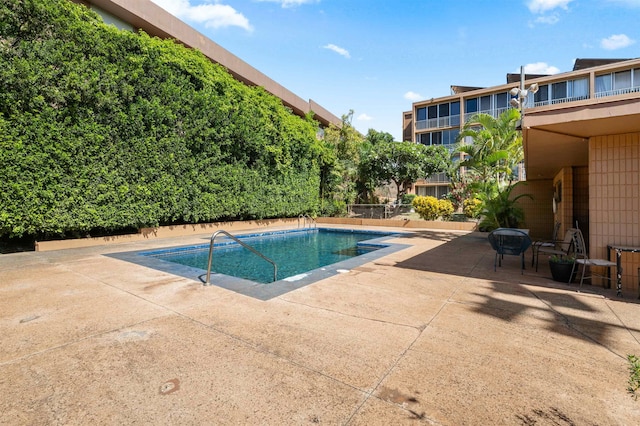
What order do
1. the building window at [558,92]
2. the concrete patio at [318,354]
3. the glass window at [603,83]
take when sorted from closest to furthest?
the concrete patio at [318,354]
the glass window at [603,83]
the building window at [558,92]

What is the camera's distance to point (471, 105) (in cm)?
2992

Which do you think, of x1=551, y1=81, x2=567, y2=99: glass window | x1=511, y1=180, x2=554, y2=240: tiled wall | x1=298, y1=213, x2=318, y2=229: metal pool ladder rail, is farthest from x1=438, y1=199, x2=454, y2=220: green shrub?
x1=551, y1=81, x2=567, y2=99: glass window

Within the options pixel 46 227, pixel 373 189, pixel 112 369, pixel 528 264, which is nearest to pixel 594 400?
pixel 112 369

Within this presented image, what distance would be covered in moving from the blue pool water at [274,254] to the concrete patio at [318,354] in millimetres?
3104

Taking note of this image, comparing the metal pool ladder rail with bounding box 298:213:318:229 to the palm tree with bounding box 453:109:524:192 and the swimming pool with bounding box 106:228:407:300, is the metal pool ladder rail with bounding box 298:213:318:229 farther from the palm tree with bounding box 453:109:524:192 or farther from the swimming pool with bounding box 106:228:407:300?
Answer: the palm tree with bounding box 453:109:524:192

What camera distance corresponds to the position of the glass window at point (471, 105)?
29641 mm

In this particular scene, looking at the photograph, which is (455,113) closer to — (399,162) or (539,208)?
(399,162)

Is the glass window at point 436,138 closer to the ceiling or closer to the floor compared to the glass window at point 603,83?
closer to the floor

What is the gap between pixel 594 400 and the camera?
2121mm

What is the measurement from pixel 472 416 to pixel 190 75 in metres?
14.5

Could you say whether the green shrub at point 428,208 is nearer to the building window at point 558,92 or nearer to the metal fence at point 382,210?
the metal fence at point 382,210

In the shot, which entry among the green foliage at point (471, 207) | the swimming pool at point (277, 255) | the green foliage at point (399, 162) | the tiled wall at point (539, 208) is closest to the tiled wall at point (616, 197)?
the swimming pool at point (277, 255)

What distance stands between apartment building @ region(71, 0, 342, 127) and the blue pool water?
11.1 meters

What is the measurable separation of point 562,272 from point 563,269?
0.20 ft
